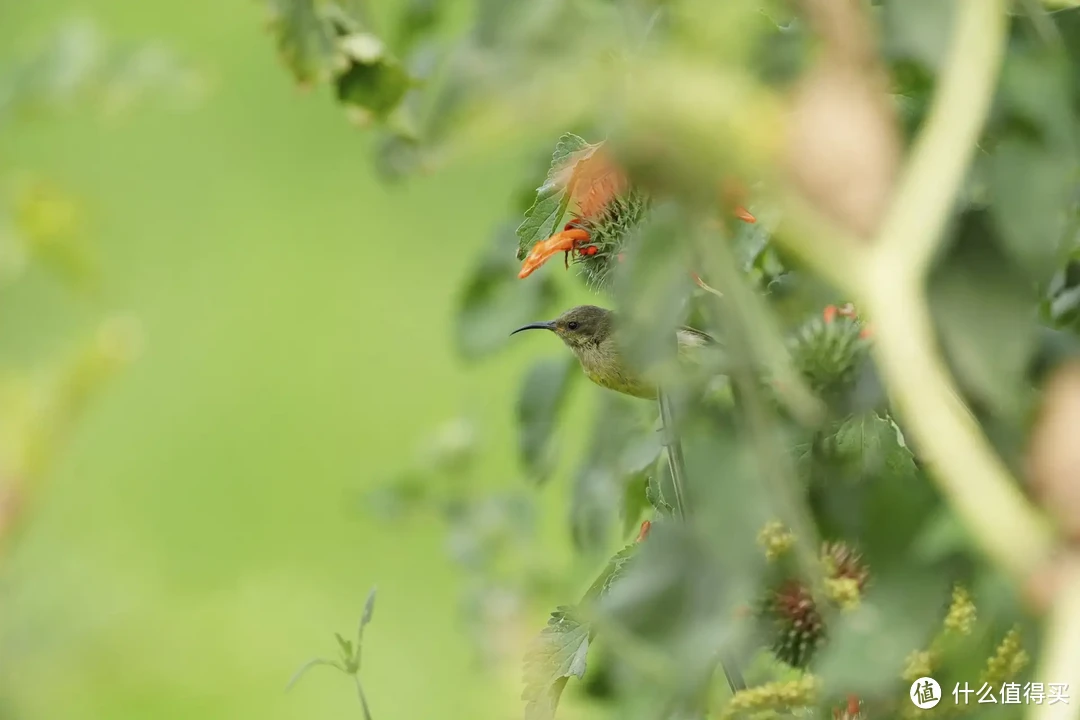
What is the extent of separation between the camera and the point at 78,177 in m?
2.96

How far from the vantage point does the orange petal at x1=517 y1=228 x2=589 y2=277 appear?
0.52 m

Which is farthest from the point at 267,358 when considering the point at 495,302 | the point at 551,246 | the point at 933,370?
the point at 933,370

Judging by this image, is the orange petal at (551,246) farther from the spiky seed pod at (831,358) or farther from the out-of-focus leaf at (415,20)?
the out-of-focus leaf at (415,20)

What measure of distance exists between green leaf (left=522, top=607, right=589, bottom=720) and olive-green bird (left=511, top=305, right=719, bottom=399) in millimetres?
205

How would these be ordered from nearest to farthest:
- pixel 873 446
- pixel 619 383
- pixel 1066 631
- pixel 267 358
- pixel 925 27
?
1. pixel 1066 631
2. pixel 925 27
3. pixel 873 446
4. pixel 619 383
5. pixel 267 358

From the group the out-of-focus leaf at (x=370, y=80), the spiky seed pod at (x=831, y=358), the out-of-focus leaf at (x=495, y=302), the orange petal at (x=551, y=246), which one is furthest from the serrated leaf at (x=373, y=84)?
the out-of-focus leaf at (x=495, y=302)

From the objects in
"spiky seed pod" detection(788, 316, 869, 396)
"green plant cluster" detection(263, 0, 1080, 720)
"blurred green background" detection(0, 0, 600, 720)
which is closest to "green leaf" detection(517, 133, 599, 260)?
"green plant cluster" detection(263, 0, 1080, 720)

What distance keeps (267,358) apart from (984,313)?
2.43 metres

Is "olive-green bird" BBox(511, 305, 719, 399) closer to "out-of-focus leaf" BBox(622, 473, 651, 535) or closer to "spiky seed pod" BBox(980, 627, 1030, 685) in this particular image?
"out-of-focus leaf" BBox(622, 473, 651, 535)

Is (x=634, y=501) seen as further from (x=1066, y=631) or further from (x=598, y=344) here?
(x=1066, y=631)

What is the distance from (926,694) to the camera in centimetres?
39

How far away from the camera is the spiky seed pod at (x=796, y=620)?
1.47 feet

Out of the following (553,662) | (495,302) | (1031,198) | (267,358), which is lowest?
(267,358)

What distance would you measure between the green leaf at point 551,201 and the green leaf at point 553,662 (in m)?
0.15
